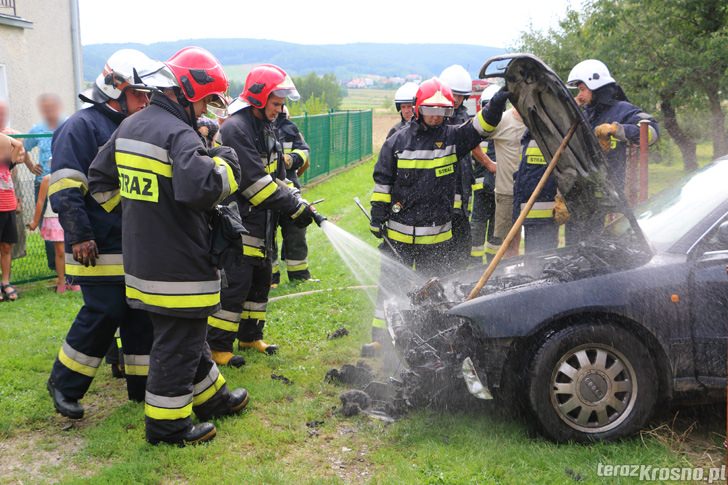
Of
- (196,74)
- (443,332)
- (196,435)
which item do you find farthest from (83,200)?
(443,332)

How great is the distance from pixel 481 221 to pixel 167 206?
541cm

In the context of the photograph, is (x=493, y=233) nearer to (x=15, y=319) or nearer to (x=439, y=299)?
(x=439, y=299)

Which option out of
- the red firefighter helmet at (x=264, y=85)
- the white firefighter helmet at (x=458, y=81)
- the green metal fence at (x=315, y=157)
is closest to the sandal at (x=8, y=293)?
the green metal fence at (x=315, y=157)

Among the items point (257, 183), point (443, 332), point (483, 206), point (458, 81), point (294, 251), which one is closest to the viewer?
point (443, 332)

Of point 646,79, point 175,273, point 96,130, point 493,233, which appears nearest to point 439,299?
point 175,273

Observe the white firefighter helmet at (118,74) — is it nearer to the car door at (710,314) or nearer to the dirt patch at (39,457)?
the dirt patch at (39,457)

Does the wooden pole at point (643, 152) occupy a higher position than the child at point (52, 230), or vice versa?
the wooden pole at point (643, 152)

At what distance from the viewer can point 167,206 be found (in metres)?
3.97

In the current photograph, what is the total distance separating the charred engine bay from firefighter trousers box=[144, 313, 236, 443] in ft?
3.63

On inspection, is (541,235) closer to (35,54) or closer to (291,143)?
(291,143)

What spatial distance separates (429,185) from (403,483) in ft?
9.17

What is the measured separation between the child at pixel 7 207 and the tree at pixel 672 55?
45.6 feet

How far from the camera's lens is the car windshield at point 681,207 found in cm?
412

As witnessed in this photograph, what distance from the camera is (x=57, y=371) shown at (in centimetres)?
463
